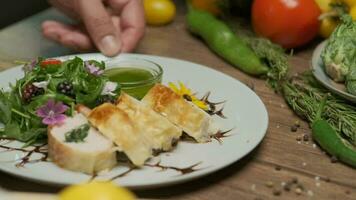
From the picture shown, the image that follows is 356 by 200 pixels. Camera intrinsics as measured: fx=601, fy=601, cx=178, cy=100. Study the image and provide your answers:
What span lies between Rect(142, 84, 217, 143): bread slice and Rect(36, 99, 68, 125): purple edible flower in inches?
6.6

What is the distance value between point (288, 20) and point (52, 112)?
0.90 m

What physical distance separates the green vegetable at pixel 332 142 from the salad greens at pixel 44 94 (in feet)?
1.41

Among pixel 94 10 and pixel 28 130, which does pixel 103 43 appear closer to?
pixel 94 10

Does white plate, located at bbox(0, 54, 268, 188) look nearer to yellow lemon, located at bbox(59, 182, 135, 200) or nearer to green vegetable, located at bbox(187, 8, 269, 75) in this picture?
green vegetable, located at bbox(187, 8, 269, 75)

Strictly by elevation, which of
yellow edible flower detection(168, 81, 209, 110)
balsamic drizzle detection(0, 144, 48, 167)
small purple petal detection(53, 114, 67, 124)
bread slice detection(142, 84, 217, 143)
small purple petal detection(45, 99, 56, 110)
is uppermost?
small purple petal detection(45, 99, 56, 110)

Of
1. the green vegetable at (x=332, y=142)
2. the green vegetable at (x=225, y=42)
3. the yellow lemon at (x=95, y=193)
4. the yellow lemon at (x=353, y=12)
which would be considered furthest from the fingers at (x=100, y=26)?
the yellow lemon at (x=95, y=193)

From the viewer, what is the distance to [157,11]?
2047 millimetres

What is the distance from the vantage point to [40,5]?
238 centimetres

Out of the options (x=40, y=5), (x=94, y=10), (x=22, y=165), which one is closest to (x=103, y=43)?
(x=94, y=10)

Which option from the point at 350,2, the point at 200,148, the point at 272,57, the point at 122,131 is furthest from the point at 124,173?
the point at 350,2

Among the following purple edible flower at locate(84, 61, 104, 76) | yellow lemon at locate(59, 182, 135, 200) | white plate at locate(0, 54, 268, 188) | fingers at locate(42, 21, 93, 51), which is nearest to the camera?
yellow lemon at locate(59, 182, 135, 200)

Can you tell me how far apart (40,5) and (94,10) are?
2.95ft

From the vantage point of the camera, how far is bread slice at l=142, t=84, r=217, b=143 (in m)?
1.19

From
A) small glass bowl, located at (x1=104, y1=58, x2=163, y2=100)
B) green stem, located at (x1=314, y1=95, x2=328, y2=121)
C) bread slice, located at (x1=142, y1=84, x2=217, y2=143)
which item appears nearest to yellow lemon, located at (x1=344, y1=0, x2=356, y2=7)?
green stem, located at (x1=314, y1=95, x2=328, y2=121)
